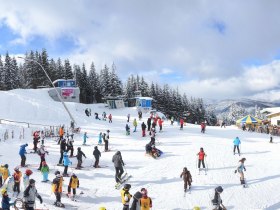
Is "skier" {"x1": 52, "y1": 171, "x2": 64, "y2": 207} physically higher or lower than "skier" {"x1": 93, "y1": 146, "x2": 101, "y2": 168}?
lower

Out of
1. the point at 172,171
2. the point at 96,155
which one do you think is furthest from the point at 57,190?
the point at 172,171

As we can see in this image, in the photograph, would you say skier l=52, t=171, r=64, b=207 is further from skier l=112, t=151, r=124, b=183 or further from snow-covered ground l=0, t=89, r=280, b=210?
skier l=112, t=151, r=124, b=183

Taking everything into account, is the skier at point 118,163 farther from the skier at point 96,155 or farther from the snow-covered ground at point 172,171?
the skier at point 96,155

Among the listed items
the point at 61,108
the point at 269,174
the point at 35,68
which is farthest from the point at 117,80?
the point at 269,174

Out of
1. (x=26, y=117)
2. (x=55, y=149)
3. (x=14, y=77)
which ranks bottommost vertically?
(x=55, y=149)

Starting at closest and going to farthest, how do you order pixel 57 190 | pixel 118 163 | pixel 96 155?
pixel 57 190 → pixel 118 163 → pixel 96 155

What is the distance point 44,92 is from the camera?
213ft

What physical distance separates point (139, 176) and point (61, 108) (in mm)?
33733

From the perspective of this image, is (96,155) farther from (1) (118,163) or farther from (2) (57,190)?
(2) (57,190)

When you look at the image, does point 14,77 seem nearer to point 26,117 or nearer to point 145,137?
point 26,117

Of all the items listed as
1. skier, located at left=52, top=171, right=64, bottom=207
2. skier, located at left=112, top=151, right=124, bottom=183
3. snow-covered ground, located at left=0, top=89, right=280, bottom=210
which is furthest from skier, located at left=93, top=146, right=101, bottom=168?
skier, located at left=52, top=171, right=64, bottom=207

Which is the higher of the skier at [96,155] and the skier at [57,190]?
the skier at [96,155]

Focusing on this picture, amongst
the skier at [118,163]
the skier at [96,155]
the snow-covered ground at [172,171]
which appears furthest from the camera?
the skier at [96,155]

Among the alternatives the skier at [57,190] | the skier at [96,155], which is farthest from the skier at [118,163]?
the skier at [57,190]
